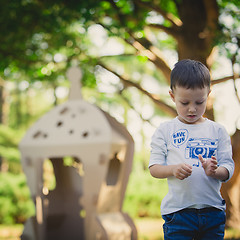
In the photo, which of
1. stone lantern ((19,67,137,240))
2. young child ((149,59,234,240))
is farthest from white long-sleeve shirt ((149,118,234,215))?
stone lantern ((19,67,137,240))

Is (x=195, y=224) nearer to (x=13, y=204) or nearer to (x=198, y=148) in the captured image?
(x=198, y=148)

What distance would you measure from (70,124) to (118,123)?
2.57ft

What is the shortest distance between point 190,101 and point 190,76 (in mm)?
118

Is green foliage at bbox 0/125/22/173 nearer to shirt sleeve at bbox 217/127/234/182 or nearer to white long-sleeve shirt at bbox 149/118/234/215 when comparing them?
white long-sleeve shirt at bbox 149/118/234/215

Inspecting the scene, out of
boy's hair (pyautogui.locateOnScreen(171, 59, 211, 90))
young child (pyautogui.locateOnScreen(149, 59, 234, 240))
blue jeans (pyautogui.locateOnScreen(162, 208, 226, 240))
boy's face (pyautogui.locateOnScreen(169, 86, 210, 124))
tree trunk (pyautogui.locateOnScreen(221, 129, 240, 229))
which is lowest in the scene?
tree trunk (pyautogui.locateOnScreen(221, 129, 240, 229))

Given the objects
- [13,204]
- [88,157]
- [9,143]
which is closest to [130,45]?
[88,157]

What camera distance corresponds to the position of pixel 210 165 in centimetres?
172

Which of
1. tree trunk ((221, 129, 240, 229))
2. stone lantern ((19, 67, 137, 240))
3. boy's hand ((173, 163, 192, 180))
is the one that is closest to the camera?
boy's hand ((173, 163, 192, 180))

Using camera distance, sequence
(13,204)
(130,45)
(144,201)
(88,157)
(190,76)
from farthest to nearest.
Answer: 1. (144,201)
2. (13,204)
3. (130,45)
4. (88,157)
5. (190,76)

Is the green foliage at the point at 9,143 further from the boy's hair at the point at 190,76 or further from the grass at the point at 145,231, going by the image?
the boy's hair at the point at 190,76

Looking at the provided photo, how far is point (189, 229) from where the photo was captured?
1.81m

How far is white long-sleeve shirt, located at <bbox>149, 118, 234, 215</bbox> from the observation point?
1821mm

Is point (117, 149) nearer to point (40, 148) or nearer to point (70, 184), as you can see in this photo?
point (40, 148)

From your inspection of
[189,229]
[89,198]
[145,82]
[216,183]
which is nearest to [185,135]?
[216,183]
